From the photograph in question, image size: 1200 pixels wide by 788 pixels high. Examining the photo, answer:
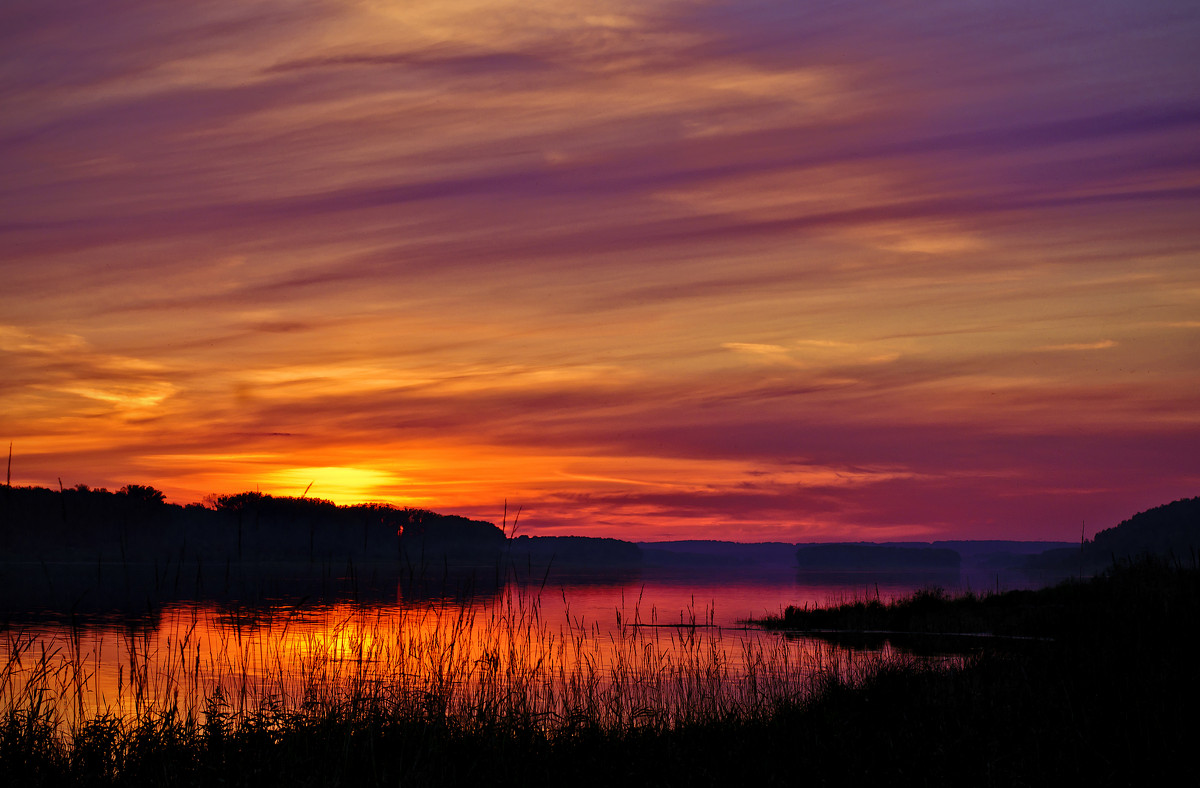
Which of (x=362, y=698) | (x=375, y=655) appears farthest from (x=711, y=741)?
(x=375, y=655)

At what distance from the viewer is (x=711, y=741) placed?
13016 mm

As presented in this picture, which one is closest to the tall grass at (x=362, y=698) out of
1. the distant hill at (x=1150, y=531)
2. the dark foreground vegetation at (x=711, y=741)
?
the dark foreground vegetation at (x=711, y=741)

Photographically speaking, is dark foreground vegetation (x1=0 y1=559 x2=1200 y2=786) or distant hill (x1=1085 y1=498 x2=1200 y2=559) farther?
distant hill (x1=1085 y1=498 x2=1200 y2=559)

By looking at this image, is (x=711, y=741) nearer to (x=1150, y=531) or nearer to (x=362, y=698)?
(x=362, y=698)

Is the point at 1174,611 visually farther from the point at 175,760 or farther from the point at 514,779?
the point at 175,760

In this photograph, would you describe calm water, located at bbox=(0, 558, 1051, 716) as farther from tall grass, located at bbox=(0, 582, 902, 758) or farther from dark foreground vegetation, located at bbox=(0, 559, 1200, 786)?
dark foreground vegetation, located at bbox=(0, 559, 1200, 786)

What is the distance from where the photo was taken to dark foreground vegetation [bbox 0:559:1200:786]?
34.7 feet

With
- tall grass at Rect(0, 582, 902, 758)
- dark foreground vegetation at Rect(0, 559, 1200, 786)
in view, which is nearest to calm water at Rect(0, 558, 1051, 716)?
tall grass at Rect(0, 582, 902, 758)

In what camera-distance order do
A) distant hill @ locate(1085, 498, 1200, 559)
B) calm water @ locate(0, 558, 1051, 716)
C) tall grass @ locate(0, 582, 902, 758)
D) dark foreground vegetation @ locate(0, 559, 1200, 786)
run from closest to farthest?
dark foreground vegetation @ locate(0, 559, 1200, 786)
tall grass @ locate(0, 582, 902, 758)
calm water @ locate(0, 558, 1051, 716)
distant hill @ locate(1085, 498, 1200, 559)

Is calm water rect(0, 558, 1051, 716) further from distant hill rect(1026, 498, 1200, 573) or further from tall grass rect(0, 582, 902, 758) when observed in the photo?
distant hill rect(1026, 498, 1200, 573)

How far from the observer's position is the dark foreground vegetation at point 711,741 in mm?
10570

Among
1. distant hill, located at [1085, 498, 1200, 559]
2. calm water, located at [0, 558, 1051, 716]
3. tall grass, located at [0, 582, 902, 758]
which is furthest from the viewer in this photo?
distant hill, located at [1085, 498, 1200, 559]

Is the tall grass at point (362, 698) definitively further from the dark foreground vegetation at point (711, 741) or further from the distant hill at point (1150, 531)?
the distant hill at point (1150, 531)

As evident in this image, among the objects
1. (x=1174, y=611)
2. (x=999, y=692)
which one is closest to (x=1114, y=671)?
(x=999, y=692)
